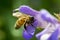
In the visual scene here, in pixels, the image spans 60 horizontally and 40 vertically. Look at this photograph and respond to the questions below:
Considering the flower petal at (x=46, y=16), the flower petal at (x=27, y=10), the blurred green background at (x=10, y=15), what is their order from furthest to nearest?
the blurred green background at (x=10, y=15) → the flower petal at (x=27, y=10) → the flower petal at (x=46, y=16)

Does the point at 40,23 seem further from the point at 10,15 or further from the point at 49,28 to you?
the point at 10,15

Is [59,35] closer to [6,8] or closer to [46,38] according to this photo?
[46,38]

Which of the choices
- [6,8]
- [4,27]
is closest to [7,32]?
[4,27]

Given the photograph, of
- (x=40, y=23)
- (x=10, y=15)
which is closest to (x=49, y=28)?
(x=40, y=23)

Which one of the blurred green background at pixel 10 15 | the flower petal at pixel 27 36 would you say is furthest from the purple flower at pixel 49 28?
the blurred green background at pixel 10 15

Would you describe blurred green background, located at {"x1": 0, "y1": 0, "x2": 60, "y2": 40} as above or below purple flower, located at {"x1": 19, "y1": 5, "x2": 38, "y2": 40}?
below

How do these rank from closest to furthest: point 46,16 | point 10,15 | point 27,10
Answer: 1. point 46,16
2. point 27,10
3. point 10,15

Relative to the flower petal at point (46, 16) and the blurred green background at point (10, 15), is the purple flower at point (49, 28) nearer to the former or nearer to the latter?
the flower petal at point (46, 16)

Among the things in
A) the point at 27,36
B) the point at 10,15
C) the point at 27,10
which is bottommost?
the point at 10,15

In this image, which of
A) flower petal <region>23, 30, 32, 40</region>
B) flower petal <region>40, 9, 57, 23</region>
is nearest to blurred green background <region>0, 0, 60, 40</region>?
flower petal <region>23, 30, 32, 40</region>

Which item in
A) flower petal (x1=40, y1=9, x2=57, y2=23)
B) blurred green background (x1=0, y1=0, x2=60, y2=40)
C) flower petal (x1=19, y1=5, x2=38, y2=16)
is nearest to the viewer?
flower petal (x1=40, y1=9, x2=57, y2=23)

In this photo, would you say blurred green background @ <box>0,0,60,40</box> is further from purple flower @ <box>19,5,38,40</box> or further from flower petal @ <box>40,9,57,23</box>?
flower petal @ <box>40,9,57,23</box>
